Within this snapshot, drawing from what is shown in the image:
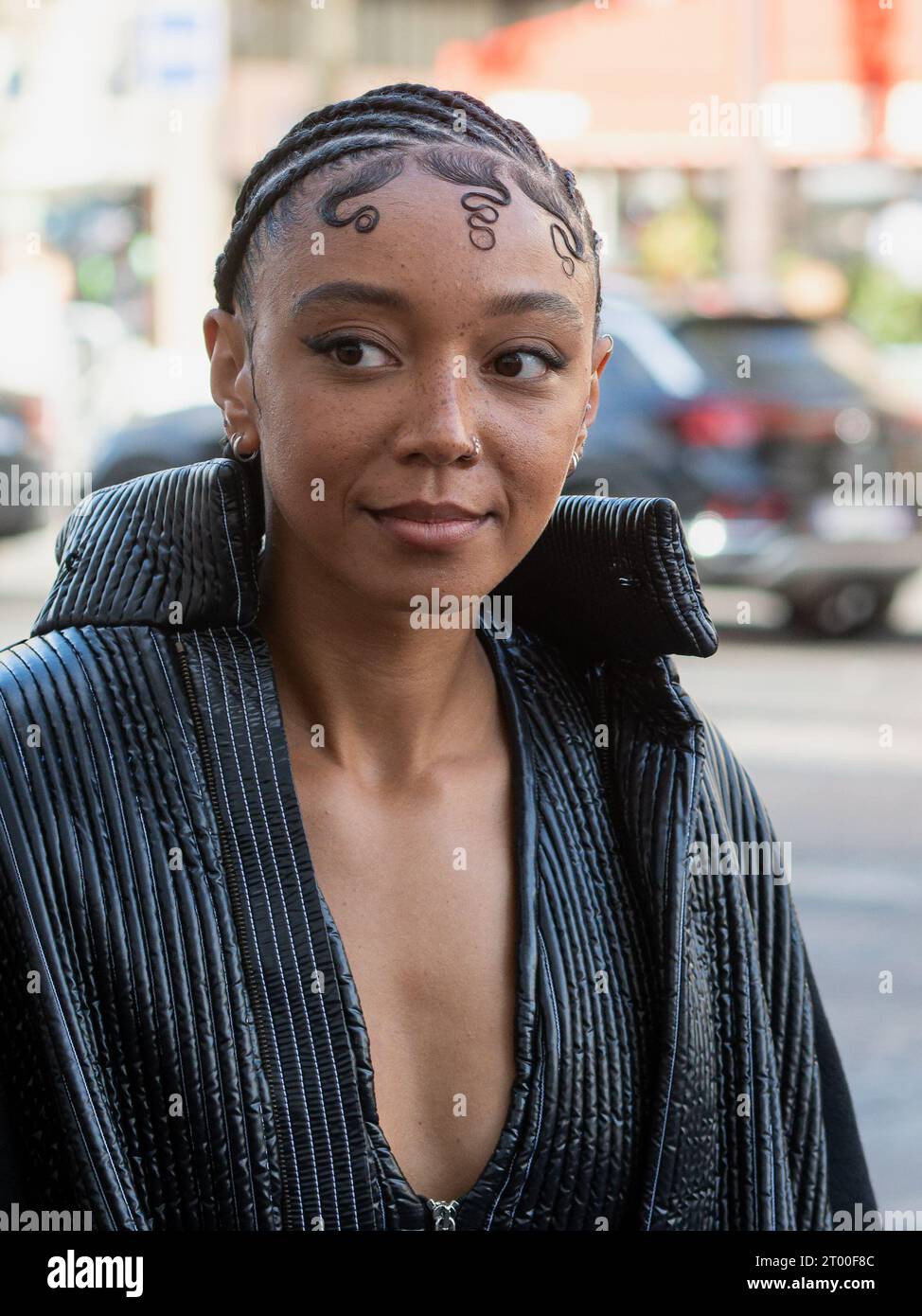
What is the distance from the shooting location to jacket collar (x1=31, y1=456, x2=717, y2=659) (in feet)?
4.82

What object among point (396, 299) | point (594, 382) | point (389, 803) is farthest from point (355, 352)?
point (389, 803)

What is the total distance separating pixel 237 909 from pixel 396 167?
1.87 feet

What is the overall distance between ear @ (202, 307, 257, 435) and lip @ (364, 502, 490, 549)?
178mm

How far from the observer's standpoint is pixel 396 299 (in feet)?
4.47

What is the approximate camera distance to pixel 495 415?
140cm

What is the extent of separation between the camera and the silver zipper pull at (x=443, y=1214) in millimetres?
1373

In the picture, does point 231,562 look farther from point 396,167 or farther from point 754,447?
point 754,447

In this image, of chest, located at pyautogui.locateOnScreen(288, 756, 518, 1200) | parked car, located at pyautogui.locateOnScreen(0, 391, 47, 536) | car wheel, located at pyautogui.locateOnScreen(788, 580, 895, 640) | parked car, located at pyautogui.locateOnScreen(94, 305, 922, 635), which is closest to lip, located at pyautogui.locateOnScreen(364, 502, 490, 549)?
→ chest, located at pyautogui.locateOnScreen(288, 756, 518, 1200)

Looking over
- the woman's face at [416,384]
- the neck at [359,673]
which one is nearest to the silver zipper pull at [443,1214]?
the neck at [359,673]

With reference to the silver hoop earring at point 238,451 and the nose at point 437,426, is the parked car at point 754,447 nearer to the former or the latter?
the silver hoop earring at point 238,451

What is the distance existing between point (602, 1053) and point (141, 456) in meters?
9.73

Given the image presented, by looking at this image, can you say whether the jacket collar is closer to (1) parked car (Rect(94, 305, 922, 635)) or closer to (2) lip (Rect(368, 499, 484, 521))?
(2) lip (Rect(368, 499, 484, 521))

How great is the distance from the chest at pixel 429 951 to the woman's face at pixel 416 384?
0.19 metres
